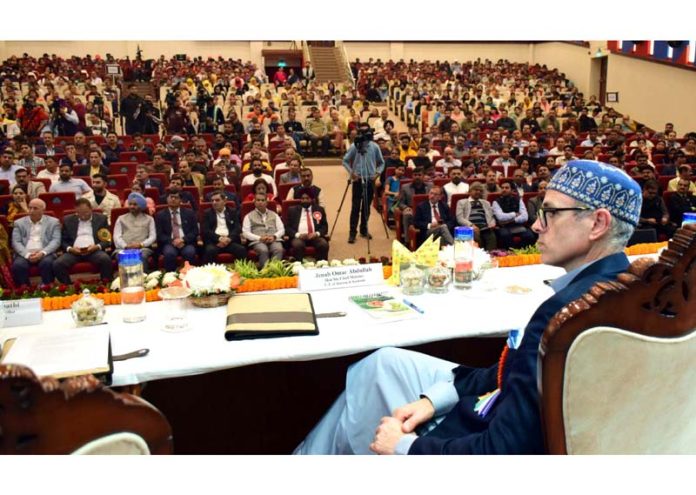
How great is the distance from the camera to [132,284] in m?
2.70

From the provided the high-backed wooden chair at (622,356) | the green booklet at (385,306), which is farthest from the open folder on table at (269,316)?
the high-backed wooden chair at (622,356)

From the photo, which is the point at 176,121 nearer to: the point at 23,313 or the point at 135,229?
the point at 135,229

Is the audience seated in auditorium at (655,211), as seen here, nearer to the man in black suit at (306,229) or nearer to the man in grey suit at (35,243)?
the man in black suit at (306,229)

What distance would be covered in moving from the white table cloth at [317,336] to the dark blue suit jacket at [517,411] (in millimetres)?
590

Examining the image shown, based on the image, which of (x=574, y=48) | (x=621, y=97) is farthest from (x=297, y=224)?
(x=574, y=48)

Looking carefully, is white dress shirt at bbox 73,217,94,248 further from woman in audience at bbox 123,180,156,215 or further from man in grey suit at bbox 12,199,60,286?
woman in audience at bbox 123,180,156,215

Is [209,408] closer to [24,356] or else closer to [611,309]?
[24,356]

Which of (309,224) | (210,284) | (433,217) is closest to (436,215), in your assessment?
(433,217)

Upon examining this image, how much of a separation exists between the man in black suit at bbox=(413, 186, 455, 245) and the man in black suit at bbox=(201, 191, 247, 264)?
1714mm

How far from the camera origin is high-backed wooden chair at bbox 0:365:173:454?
704 mm

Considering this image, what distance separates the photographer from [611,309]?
1104 mm

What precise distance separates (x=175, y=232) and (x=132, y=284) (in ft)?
10.9

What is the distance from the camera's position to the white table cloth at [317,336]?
2.16 metres

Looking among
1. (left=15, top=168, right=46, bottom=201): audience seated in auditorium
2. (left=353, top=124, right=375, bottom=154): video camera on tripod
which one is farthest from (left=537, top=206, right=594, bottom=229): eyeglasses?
(left=15, top=168, right=46, bottom=201): audience seated in auditorium
